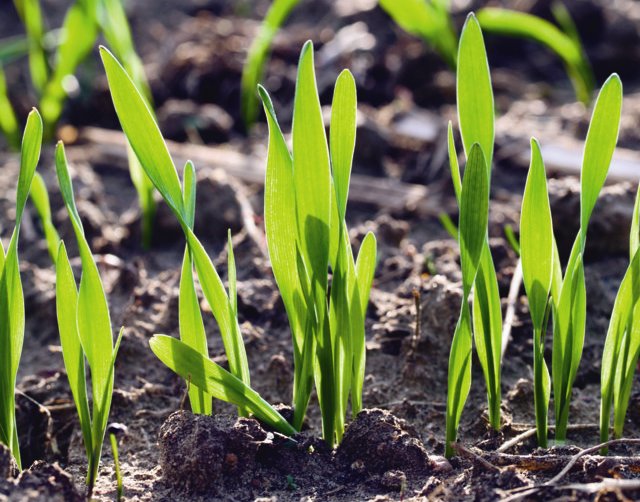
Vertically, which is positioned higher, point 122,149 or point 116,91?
point 116,91

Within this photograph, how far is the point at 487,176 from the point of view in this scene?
44.8 inches

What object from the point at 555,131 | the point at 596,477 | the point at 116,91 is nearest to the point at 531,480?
the point at 596,477

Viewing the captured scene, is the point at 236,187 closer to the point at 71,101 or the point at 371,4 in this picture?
the point at 71,101

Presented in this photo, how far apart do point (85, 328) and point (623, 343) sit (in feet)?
2.49

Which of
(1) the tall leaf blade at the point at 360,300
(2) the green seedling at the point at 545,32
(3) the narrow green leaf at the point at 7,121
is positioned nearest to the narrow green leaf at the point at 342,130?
(1) the tall leaf blade at the point at 360,300

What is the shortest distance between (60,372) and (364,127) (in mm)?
1274

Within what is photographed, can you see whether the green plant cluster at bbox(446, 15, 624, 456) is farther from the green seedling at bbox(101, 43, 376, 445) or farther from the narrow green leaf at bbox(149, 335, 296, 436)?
the narrow green leaf at bbox(149, 335, 296, 436)

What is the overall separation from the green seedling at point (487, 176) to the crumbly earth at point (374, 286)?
98 millimetres

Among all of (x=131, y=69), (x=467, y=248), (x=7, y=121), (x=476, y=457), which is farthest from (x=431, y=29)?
(x=476, y=457)

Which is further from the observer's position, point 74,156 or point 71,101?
point 71,101

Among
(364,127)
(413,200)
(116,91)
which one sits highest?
(116,91)

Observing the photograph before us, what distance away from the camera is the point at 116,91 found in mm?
1134

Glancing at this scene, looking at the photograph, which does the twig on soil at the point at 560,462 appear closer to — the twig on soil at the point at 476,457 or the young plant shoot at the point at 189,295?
the twig on soil at the point at 476,457

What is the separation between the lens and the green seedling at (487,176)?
47.1 inches
